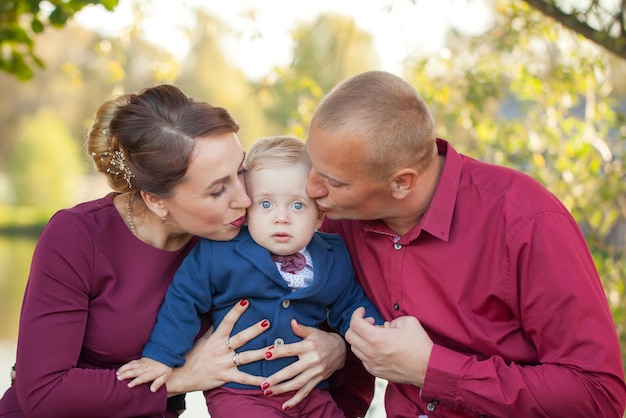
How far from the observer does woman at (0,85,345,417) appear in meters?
2.43

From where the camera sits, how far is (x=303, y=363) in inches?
101

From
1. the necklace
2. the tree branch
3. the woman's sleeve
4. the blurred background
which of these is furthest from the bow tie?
the blurred background

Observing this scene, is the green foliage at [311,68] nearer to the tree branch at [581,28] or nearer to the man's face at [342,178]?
the tree branch at [581,28]

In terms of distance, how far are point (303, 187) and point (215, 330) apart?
0.52 metres

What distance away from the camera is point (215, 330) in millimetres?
2619

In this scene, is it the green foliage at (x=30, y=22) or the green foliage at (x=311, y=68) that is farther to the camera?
the green foliage at (x=311, y=68)

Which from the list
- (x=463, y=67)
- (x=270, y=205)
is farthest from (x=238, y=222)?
(x=463, y=67)

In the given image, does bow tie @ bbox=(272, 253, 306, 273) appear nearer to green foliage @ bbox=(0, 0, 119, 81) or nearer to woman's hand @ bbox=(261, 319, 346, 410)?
woman's hand @ bbox=(261, 319, 346, 410)

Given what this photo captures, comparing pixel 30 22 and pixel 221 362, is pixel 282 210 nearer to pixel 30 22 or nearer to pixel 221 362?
pixel 221 362

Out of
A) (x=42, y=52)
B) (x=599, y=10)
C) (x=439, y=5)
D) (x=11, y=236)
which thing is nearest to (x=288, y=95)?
(x=439, y=5)

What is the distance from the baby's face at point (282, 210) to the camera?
254 cm

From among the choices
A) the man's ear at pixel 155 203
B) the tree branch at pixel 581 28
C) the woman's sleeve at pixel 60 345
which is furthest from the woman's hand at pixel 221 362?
the tree branch at pixel 581 28

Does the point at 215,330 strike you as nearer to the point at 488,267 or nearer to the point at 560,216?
the point at 488,267

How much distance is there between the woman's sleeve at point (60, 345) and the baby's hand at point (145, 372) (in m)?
0.03
